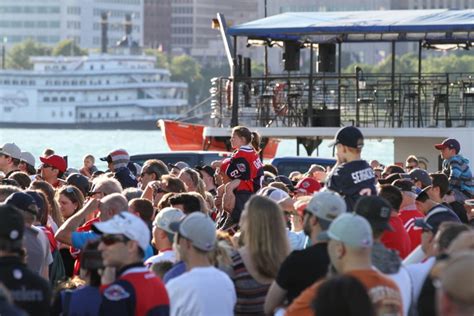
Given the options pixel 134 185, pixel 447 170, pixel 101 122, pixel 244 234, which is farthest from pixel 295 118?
pixel 101 122

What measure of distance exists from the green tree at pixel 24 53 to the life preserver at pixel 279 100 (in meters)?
156

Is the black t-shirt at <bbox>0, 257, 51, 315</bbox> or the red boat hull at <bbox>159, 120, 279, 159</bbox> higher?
the black t-shirt at <bbox>0, 257, 51, 315</bbox>

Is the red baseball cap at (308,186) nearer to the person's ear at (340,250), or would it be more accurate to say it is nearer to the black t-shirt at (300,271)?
the black t-shirt at (300,271)

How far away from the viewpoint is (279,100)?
3067 centimetres

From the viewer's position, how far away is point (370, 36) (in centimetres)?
3148

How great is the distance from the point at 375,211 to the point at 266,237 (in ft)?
2.07

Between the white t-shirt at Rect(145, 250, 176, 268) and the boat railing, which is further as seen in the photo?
the boat railing

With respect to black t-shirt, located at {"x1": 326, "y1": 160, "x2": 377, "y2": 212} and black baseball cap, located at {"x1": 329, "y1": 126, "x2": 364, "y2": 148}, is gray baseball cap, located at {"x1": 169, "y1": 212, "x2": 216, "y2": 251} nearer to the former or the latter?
black t-shirt, located at {"x1": 326, "y1": 160, "x2": 377, "y2": 212}

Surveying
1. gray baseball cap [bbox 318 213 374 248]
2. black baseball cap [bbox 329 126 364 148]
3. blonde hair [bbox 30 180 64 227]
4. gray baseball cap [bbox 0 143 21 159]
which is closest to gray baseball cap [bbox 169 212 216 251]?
gray baseball cap [bbox 318 213 374 248]

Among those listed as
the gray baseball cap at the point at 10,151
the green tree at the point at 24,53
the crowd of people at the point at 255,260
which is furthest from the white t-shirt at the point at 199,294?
the green tree at the point at 24,53

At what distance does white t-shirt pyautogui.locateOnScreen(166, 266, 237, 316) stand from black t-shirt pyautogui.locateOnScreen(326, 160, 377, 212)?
231 cm

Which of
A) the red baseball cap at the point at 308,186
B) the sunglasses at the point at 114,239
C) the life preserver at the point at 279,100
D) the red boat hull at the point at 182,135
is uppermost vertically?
the life preserver at the point at 279,100

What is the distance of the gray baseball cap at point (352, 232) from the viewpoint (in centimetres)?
728

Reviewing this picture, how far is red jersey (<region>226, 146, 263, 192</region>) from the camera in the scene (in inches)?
557
